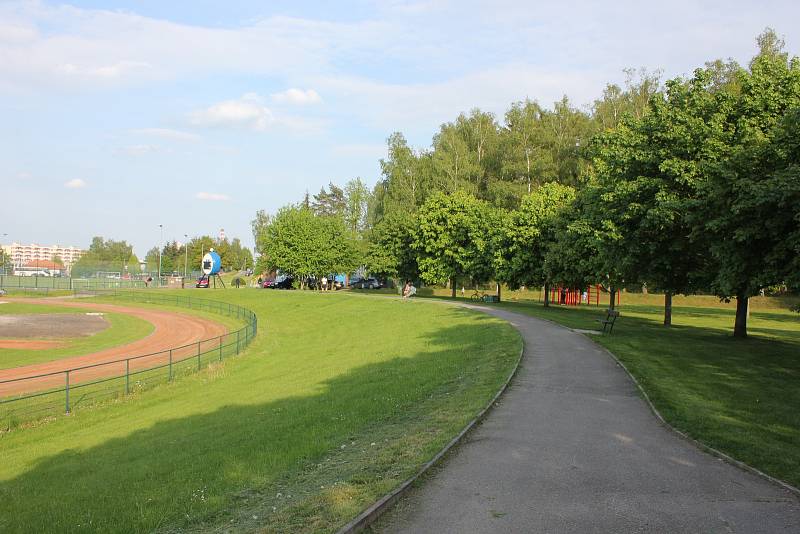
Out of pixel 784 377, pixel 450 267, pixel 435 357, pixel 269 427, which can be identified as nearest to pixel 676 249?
pixel 784 377

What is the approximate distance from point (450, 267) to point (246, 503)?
51.5 m

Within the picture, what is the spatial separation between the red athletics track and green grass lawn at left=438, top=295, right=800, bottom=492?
19808 mm

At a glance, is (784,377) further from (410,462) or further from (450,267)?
(450,267)

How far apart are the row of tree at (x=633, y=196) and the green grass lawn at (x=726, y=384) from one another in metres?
2.37

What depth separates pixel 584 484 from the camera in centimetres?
830

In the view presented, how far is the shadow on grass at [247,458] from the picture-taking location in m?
9.27

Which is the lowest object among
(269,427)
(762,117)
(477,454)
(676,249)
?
(269,427)

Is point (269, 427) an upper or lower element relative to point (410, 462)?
lower

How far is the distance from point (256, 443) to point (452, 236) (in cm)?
4779

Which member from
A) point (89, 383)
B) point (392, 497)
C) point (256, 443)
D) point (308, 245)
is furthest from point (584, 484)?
point (308, 245)

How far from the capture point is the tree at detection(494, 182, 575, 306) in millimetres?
47000

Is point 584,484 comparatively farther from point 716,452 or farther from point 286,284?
point 286,284

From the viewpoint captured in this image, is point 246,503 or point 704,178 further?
point 704,178

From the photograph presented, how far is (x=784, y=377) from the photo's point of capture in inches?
728
